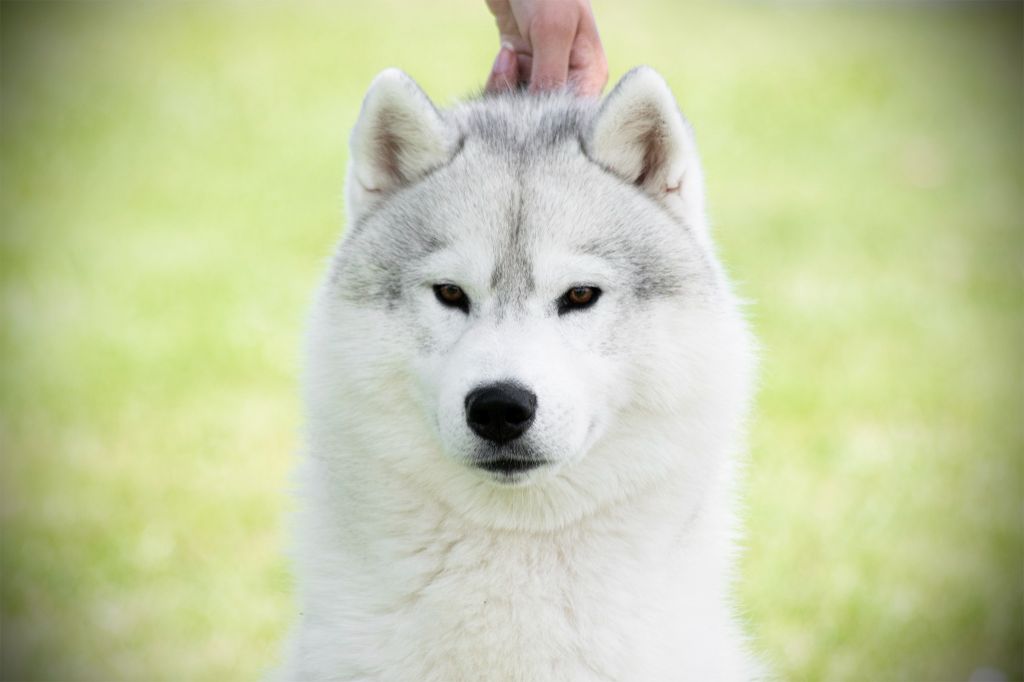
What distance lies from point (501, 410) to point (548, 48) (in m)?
1.82

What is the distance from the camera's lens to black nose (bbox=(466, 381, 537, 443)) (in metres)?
3.41

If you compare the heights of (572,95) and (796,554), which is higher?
(572,95)

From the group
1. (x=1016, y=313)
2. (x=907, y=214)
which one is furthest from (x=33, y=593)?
(x=907, y=214)

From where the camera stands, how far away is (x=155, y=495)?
817 cm

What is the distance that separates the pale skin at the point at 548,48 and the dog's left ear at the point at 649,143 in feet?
2.27

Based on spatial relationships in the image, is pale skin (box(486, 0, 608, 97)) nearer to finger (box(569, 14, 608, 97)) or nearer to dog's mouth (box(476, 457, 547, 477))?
finger (box(569, 14, 608, 97))

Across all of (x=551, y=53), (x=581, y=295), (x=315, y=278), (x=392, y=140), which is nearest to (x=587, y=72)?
(x=551, y=53)

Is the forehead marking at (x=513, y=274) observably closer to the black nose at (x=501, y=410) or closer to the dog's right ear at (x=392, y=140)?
the black nose at (x=501, y=410)

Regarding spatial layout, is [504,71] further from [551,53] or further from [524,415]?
[524,415]

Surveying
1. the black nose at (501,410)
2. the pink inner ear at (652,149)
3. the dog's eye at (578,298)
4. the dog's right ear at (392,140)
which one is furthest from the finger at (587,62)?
the black nose at (501,410)

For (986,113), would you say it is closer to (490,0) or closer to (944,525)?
(944,525)

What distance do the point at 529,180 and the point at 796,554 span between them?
429cm

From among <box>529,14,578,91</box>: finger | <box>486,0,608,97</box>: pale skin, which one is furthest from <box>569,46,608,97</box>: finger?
<box>529,14,578,91</box>: finger

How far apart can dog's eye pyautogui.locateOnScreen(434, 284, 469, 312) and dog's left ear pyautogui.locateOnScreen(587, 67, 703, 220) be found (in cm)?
64
